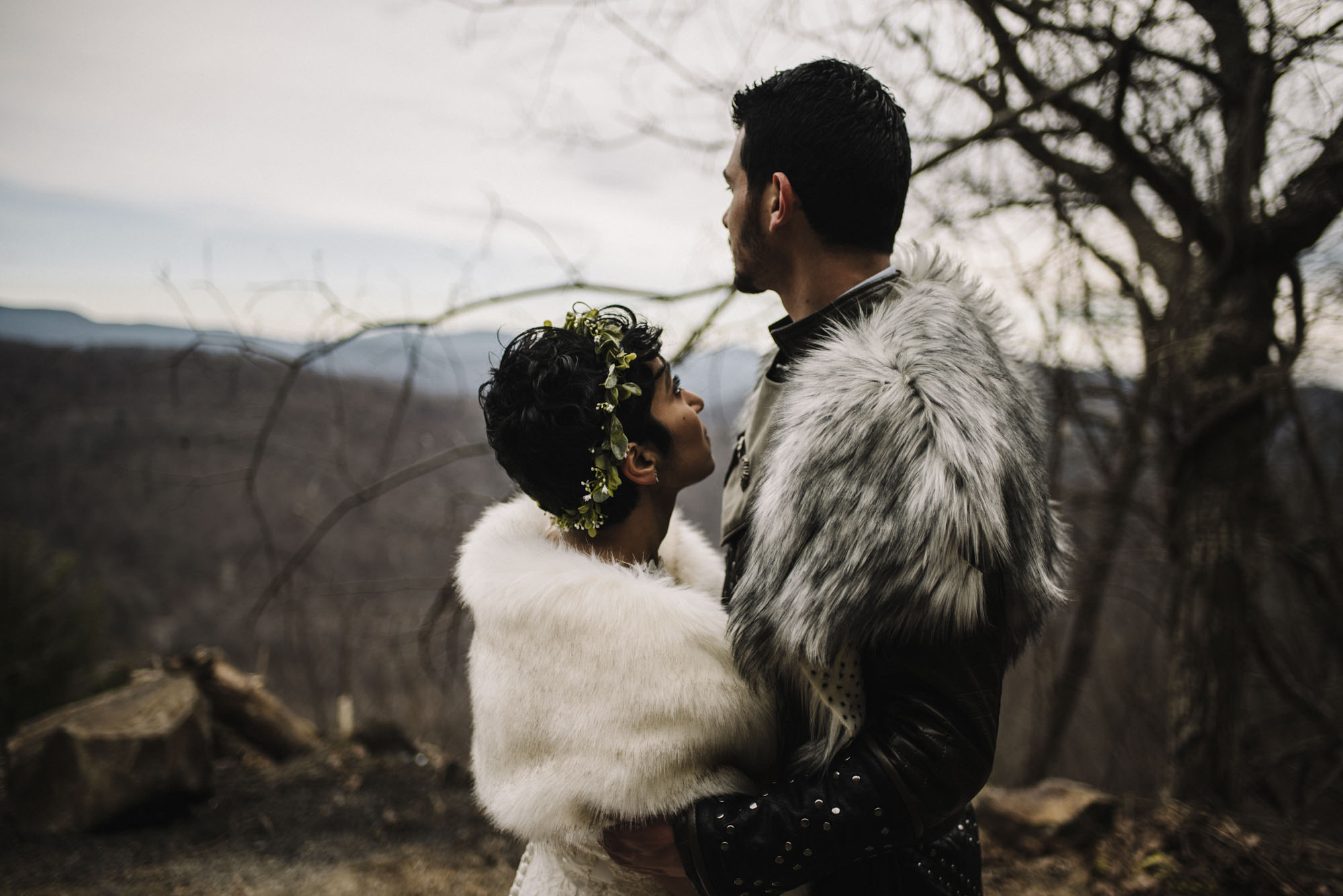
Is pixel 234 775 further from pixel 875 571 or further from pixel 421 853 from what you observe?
pixel 875 571

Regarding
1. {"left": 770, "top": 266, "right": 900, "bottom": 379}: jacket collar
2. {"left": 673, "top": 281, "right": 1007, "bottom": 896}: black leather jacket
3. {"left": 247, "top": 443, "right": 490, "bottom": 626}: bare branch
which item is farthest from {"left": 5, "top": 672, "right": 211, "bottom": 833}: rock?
{"left": 770, "top": 266, "right": 900, "bottom": 379}: jacket collar

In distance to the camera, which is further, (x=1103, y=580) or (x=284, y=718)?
(x=1103, y=580)

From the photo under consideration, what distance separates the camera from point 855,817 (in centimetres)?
98

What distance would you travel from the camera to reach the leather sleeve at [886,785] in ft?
3.20

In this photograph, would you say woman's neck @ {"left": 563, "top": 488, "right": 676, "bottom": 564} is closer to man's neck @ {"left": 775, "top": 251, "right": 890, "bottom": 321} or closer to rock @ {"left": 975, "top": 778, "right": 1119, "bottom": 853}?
man's neck @ {"left": 775, "top": 251, "right": 890, "bottom": 321}

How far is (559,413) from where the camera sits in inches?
50.9

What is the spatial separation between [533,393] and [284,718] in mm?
3793

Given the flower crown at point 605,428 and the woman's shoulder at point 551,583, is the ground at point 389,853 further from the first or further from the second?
the flower crown at point 605,428

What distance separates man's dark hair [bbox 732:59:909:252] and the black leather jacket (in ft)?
2.16

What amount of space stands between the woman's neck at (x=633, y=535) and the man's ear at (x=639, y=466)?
2.3 inches

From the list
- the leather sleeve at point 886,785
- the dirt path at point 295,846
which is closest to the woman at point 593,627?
the leather sleeve at point 886,785

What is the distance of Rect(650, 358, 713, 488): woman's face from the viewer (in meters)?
1.39

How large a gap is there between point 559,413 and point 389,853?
275 centimetres

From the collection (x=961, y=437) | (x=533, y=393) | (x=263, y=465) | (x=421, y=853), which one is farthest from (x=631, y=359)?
(x=263, y=465)
